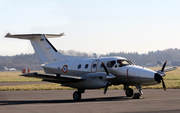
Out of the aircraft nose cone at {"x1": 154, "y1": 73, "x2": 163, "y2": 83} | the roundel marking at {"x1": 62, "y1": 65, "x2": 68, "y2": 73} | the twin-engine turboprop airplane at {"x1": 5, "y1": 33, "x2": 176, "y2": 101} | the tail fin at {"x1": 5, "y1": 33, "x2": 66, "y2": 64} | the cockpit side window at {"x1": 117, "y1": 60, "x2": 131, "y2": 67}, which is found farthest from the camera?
the tail fin at {"x1": 5, "y1": 33, "x2": 66, "y2": 64}

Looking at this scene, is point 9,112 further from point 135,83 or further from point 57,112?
point 135,83

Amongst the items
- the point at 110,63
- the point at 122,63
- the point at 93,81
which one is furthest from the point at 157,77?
the point at 93,81

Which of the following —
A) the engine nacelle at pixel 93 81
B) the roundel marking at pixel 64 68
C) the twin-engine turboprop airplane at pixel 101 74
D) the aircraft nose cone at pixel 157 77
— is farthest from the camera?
the roundel marking at pixel 64 68

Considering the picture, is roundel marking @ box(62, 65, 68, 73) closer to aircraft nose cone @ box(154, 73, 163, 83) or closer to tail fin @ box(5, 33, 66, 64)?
tail fin @ box(5, 33, 66, 64)

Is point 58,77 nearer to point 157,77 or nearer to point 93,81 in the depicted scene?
point 93,81

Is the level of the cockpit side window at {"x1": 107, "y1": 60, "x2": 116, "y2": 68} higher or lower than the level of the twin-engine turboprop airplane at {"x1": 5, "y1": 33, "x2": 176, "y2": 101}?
higher

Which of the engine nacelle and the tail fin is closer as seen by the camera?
the engine nacelle

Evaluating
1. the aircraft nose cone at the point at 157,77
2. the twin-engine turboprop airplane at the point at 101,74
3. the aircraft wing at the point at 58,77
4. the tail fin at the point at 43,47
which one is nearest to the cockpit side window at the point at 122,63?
the twin-engine turboprop airplane at the point at 101,74

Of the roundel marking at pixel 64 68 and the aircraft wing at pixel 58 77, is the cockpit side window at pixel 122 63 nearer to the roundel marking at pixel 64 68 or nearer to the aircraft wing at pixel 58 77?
the aircraft wing at pixel 58 77

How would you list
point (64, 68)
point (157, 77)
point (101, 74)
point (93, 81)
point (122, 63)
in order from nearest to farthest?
point (157, 77) < point (101, 74) < point (93, 81) < point (122, 63) < point (64, 68)

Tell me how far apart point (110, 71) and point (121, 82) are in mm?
1099

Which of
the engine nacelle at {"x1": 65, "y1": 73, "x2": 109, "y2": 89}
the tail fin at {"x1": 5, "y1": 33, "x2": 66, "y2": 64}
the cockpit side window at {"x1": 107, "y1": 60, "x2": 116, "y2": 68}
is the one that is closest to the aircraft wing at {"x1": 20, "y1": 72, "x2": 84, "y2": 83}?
the engine nacelle at {"x1": 65, "y1": 73, "x2": 109, "y2": 89}

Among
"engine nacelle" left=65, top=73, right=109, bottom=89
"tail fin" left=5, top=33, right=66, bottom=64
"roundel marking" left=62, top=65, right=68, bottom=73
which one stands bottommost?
"engine nacelle" left=65, top=73, right=109, bottom=89

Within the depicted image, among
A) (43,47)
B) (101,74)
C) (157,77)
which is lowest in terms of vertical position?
(157,77)
